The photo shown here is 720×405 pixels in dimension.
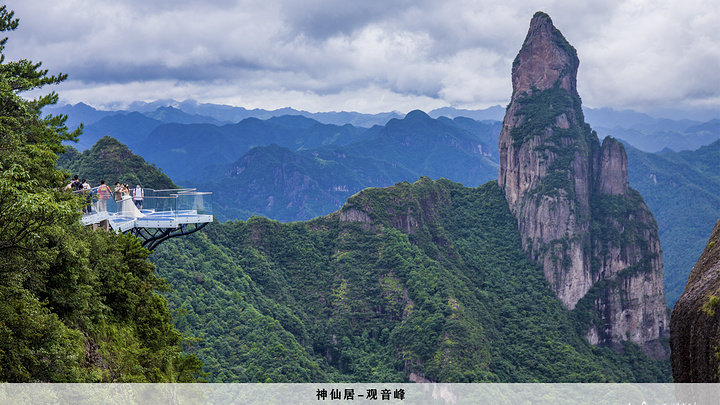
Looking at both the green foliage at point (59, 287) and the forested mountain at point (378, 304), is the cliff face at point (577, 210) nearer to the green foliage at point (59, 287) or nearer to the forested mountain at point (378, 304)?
the forested mountain at point (378, 304)

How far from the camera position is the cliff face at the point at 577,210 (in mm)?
98750

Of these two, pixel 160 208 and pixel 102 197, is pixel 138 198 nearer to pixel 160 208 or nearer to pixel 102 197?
pixel 160 208

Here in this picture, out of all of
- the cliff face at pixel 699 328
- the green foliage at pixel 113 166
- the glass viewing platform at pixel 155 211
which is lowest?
the cliff face at pixel 699 328

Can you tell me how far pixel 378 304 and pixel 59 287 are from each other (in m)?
69.7

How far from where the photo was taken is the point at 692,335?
39.1 ft

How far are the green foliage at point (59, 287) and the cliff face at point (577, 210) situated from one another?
89648 mm

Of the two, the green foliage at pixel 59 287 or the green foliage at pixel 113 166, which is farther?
the green foliage at pixel 113 166

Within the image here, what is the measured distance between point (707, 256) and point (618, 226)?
317ft

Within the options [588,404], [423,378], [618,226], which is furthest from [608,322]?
[423,378]

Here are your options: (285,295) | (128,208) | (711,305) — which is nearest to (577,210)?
(285,295)

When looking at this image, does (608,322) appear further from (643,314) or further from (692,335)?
(692,335)

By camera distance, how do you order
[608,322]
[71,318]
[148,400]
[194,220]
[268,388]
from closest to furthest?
[71,318], [148,400], [194,220], [268,388], [608,322]

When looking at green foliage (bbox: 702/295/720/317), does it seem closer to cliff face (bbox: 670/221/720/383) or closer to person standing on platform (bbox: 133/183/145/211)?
cliff face (bbox: 670/221/720/383)

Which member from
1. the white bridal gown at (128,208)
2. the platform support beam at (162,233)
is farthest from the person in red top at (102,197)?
the platform support beam at (162,233)
